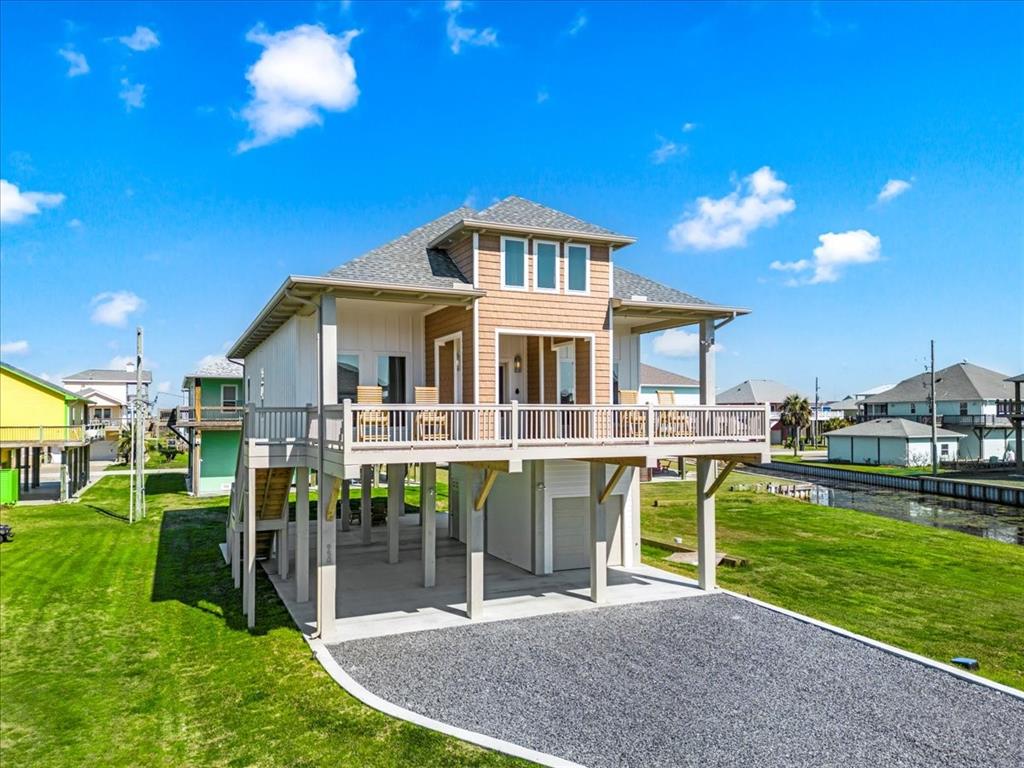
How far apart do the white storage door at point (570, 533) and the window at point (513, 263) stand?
237 inches

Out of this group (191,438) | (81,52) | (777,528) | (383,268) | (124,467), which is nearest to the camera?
(383,268)

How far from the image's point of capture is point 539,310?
15.9 m

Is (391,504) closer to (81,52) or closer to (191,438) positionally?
(81,52)

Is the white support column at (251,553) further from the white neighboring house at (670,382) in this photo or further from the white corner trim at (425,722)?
the white neighboring house at (670,382)

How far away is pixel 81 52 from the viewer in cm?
1702

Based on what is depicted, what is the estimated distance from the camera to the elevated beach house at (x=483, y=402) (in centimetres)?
1320

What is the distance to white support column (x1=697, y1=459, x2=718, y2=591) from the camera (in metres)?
16.1

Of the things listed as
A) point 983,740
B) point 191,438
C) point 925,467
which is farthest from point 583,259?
point 925,467

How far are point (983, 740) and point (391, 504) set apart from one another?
14.6 meters

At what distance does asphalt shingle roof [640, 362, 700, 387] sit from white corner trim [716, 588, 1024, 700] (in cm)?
4935

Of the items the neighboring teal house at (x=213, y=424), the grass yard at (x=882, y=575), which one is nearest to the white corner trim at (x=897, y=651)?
the grass yard at (x=882, y=575)

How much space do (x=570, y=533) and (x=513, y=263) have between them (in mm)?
7450

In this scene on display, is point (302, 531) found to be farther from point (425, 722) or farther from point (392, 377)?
point (425, 722)

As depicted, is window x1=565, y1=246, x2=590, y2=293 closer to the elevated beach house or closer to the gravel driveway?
the elevated beach house
